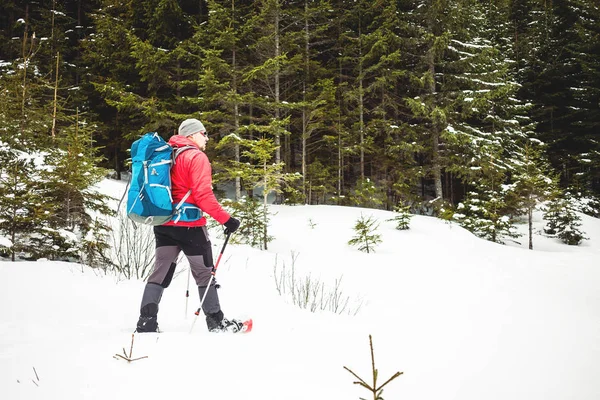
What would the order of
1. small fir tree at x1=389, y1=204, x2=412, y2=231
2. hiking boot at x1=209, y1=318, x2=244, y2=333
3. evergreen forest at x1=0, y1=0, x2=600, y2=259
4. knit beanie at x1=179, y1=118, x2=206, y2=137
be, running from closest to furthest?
hiking boot at x1=209, y1=318, x2=244, y2=333 → knit beanie at x1=179, y1=118, x2=206, y2=137 → small fir tree at x1=389, y1=204, x2=412, y2=231 → evergreen forest at x1=0, y1=0, x2=600, y2=259

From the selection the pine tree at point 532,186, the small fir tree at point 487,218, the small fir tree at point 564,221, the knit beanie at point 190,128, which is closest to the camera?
the knit beanie at point 190,128

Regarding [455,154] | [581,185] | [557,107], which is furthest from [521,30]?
[455,154]

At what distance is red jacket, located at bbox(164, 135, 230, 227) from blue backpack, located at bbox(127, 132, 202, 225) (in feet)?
0.19

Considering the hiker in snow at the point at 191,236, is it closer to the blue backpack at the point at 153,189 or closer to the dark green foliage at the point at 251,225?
the blue backpack at the point at 153,189

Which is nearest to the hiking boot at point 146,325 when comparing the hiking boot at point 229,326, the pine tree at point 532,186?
the hiking boot at point 229,326

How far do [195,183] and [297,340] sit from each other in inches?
60.3

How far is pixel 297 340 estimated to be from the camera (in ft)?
8.29

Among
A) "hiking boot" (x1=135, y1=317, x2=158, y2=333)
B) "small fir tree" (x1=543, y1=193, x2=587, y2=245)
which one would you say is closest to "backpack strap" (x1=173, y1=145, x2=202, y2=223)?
"hiking boot" (x1=135, y1=317, x2=158, y2=333)

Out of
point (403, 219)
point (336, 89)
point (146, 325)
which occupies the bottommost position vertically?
point (146, 325)

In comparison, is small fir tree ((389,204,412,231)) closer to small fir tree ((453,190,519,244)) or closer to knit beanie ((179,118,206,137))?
small fir tree ((453,190,519,244))

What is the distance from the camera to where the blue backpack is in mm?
2500

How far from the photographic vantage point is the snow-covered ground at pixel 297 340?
1821 mm

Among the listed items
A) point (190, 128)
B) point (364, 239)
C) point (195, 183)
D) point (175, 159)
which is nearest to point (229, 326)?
point (195, 183)

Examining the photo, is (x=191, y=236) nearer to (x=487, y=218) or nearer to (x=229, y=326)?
(x=229, y=326)
